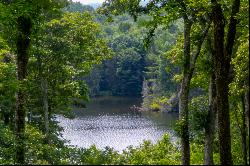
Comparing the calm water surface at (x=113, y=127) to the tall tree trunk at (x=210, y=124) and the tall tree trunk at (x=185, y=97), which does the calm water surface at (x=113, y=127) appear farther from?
the tall tree trunk at (x=185, y=97)

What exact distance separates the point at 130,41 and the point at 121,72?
1056 centimetres

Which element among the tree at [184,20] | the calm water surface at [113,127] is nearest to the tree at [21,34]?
the tree at [184,20]

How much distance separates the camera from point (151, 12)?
637 inches

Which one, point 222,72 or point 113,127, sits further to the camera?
point 113,127

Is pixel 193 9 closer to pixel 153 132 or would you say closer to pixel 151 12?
pixel 151 12

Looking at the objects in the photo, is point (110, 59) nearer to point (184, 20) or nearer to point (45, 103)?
point (45, 103)

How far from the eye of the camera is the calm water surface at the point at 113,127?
57.6m

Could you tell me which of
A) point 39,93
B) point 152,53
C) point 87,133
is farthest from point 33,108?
point 152,53

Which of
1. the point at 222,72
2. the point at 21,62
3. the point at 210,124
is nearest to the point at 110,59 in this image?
the point at 210,124

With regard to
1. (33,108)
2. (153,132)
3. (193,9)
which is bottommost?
(153,132)

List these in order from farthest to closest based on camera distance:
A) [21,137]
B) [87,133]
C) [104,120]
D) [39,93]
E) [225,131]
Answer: [104,120]
[87,133]
[39,93]
[21,137]
[225,131]

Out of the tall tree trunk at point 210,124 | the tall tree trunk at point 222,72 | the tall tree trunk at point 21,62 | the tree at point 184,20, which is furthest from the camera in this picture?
the tall tree trunk at point 210,124

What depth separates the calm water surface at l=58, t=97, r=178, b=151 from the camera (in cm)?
5759

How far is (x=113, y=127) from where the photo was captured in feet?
229
